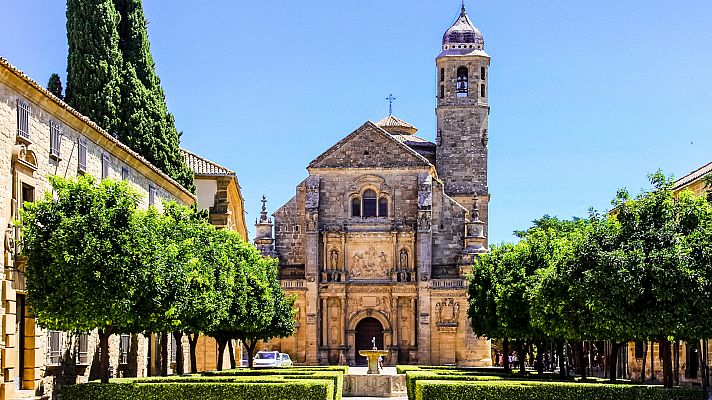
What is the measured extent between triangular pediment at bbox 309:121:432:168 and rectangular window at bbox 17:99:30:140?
49.0 m

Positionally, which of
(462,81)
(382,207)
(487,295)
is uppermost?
(462,81)

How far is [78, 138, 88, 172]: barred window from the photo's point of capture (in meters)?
36.2

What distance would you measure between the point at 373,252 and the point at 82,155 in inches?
1715

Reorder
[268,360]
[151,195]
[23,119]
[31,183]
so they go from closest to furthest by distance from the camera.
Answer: [23,119] → [31,183] → [151,195] → [268,360]

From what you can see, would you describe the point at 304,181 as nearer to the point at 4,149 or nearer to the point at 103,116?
the point at 103,116

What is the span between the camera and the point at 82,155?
36.5 meters

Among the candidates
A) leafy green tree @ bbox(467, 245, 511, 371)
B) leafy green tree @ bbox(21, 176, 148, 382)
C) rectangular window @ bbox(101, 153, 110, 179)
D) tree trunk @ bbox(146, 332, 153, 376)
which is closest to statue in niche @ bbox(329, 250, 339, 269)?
leafy green tree @ bbox(467, 245, 511, 371)

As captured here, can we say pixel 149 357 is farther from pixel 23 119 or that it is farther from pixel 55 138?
pixel 23 119

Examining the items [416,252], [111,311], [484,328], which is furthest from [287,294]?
[111,311]

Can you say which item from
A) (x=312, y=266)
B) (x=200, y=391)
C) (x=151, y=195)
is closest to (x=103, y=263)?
(x=200, y=391)

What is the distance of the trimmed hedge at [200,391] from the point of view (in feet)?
99.9

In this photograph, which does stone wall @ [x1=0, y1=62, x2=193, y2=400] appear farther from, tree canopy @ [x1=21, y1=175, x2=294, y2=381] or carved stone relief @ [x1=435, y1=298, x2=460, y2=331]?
carved stone relief @ [x1=435, y1=298, x2=460, y2=331]

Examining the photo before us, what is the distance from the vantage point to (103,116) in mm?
52406

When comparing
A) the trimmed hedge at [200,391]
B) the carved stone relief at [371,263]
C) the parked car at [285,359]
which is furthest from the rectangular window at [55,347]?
the carved stone relief at [371,263]
